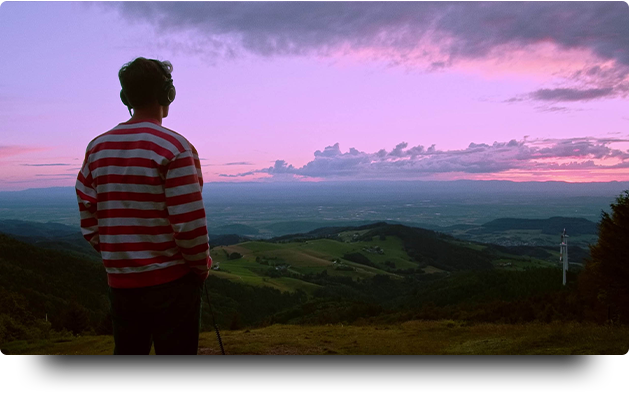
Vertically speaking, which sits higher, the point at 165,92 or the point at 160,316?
the point at 165,92

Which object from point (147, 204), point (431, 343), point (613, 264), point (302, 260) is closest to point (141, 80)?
point (147, 204)

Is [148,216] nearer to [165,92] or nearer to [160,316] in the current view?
[160,316]

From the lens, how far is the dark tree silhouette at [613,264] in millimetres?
8594

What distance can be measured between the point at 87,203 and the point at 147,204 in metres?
0.44

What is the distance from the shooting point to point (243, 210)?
18088 centimetres

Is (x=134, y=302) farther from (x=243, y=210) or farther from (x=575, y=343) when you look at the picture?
(x=243, y=210)

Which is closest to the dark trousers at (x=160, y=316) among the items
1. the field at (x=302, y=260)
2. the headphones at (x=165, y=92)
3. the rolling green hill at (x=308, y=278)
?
the headphones at (x=165, y=92)

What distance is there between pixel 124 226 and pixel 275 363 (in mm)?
2273

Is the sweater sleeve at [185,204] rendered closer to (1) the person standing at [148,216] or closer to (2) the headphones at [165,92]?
(1) the person standing at [148,216]

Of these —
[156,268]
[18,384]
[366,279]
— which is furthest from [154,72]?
[366,279]

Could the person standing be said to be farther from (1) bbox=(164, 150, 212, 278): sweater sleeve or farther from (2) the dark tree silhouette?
(2) the dark tree silhouette

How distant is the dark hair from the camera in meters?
2.15

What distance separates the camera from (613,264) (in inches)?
354

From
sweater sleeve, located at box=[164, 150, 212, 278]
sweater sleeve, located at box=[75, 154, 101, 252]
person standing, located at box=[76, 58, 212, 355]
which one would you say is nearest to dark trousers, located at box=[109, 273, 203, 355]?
person standing, located at box=[76, 58, 212, 355]
